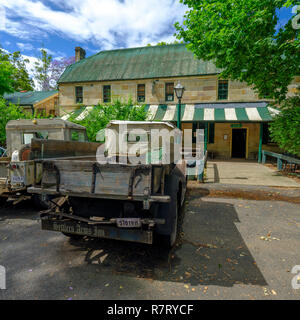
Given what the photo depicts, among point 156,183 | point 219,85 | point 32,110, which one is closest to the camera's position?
point 156,183

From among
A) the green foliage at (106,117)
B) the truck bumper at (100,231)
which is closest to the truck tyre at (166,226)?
the truck bumper at (100,231)

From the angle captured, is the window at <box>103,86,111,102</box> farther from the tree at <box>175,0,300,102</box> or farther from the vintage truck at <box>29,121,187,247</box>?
the vintage truck at <box>29,121,187,247</box>

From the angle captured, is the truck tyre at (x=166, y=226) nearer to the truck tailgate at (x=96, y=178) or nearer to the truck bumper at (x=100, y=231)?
the truck bumper at (x=100, y=231)

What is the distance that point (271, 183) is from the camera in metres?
8.30

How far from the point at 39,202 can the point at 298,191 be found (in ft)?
27.8

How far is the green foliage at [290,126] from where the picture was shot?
9086mm

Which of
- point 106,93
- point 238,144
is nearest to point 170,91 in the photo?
point 106,93

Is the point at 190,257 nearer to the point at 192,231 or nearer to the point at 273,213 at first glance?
the point at 192,231

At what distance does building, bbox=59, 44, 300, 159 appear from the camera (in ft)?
50.6

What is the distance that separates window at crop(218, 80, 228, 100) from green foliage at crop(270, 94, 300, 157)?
6605 millimetres

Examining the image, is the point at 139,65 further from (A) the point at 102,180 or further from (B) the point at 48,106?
(A) the point at 102,180

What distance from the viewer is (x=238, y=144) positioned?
18.0 metres

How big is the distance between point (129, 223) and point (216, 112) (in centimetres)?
1412
